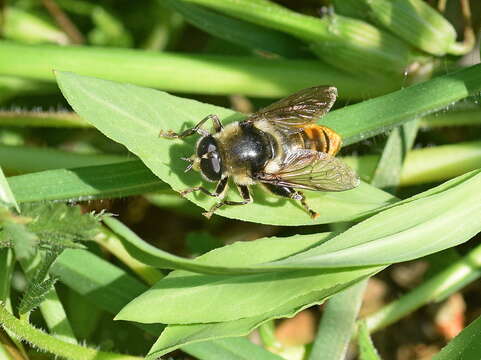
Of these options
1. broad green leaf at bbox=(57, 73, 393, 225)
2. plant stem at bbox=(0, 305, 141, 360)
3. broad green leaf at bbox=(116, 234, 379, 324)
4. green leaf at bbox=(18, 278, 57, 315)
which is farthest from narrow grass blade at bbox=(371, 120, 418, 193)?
green leaf at bbox=(18, 278, 57, 315)

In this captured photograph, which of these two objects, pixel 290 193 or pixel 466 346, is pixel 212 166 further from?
pixel 466 346

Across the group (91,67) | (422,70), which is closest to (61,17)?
(91,67)

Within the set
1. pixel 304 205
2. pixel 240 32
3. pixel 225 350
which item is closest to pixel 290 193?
pixel 304 205

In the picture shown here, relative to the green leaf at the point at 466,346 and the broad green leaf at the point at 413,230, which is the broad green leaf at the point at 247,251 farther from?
the green leaf at the point at 466,346

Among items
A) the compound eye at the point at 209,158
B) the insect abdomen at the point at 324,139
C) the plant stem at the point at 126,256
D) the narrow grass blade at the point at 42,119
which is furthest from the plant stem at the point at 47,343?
the narrow grass blade at the point at 42,119

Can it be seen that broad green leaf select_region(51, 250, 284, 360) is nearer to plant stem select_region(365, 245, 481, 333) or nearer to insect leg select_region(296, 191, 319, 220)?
insect leg select_region(296, 191, 319, 220)
